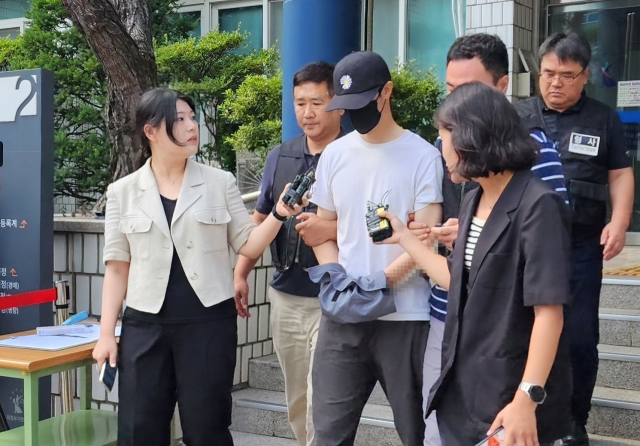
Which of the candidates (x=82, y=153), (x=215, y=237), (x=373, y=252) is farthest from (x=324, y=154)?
(x=82, y=153)

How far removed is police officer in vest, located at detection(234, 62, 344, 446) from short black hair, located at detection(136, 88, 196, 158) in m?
0.50

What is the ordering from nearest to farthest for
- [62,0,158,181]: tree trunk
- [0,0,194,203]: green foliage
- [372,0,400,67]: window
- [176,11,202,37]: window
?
[62,0,158,181]: tree trunk, [0,0,194,203]: green foliage, [372,0,400,67]: window, [176,11,202,37]: window

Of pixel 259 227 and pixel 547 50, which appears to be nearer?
pixel 259 227

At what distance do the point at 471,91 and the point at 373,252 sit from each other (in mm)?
768

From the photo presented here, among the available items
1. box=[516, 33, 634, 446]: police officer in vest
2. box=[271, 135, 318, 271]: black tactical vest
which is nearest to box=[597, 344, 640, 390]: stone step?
box=[516, 33, 634, 446]: police officer in vest

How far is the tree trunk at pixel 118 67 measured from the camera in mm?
5480

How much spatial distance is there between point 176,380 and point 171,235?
1.92 feet

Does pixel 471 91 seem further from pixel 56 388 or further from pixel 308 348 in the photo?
pixel 56 388

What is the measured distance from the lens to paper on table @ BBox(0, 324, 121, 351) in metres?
3.45

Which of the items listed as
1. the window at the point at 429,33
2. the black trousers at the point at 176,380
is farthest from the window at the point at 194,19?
the black trousers at the point at 176,380

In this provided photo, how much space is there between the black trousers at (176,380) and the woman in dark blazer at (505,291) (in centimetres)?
121

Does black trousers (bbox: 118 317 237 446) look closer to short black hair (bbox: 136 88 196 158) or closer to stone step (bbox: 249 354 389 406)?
short black hair (bbox: 136 88 196 158)

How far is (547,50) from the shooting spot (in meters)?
3.57

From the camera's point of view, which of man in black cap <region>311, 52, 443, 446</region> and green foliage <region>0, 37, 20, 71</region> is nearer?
man in black cap <region>311, 52, 443, 446</region>
